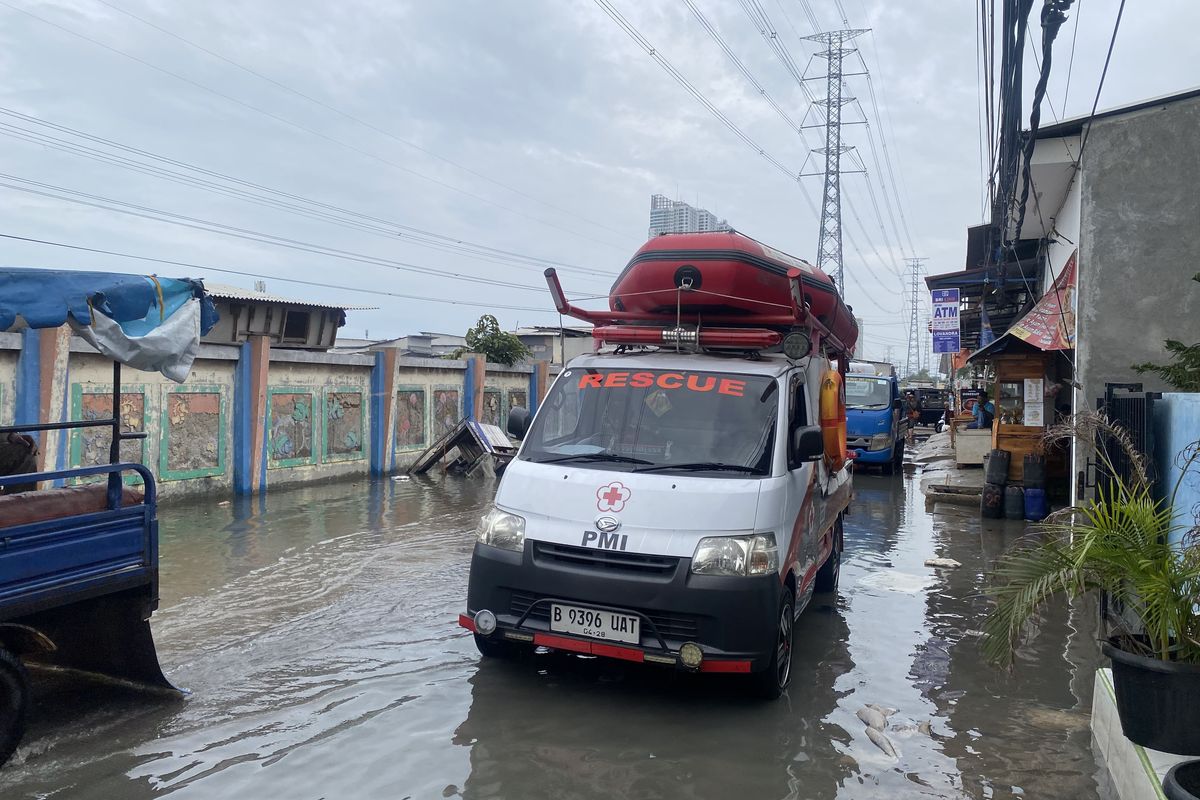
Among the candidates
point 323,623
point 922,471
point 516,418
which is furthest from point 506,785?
point 922,471

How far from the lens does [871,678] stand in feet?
19.1

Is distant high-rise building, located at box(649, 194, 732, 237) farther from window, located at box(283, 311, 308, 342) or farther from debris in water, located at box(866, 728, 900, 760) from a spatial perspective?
debris in water, located at box(866, 728, 900, 760)

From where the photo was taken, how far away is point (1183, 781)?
3211 mm

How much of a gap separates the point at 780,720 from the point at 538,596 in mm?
1600

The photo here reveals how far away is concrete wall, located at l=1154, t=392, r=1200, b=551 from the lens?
5203 mm

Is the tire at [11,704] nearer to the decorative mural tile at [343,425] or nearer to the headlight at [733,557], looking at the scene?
the headlight at [733,557]

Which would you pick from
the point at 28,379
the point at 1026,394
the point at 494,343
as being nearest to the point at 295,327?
the point at 494,343

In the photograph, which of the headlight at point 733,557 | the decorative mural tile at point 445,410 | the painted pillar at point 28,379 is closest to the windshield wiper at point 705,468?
the headlight at point 733,557

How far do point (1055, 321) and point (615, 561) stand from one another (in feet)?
32.2

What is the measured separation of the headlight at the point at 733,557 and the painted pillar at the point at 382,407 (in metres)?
13.9

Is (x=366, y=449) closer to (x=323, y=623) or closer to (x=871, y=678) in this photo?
(x=323, y=623)

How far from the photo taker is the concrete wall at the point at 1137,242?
31.2 feet

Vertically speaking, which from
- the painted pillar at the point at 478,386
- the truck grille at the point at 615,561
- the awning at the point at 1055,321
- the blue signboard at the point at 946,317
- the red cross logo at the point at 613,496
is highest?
the blue signboard at the point at 946,317

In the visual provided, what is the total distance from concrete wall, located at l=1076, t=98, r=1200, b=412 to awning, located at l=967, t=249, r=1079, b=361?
3.60 ft
